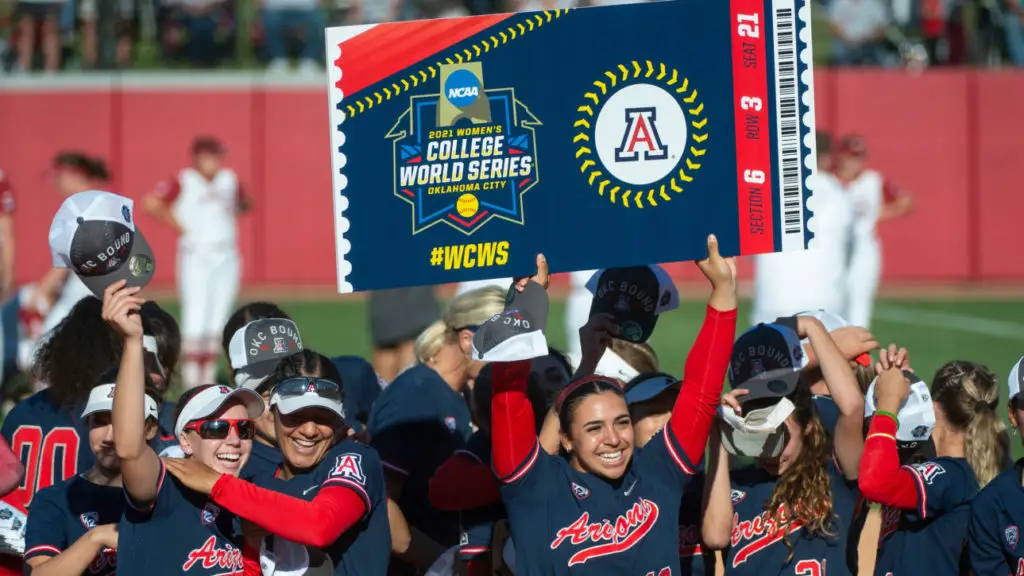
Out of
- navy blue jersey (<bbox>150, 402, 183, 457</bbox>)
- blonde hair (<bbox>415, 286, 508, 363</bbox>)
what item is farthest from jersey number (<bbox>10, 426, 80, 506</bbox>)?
blonde hair (<bbox>415, 286, 508, 363</bbox>)

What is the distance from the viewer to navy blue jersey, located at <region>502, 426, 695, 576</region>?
4.10m

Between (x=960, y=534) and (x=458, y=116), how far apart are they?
2.17 metres

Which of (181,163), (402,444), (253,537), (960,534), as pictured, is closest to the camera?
(253,537)

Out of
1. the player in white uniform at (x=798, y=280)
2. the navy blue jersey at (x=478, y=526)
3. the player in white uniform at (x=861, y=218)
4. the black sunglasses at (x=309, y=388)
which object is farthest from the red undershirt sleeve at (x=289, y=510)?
the player in white uniform at (x=861, y=218)

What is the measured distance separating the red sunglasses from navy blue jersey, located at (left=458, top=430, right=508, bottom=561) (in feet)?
3.54

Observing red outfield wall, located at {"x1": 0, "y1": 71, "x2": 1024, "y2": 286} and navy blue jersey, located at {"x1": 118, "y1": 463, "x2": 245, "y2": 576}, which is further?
red outfield wall, located at {"x1": 0, "y1": 71, "x2": 1024, "y2": 286}

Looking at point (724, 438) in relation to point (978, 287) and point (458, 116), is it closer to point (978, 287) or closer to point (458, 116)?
point (458, 116)

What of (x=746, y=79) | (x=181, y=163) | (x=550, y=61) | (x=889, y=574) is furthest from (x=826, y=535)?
(x=181, y=163)

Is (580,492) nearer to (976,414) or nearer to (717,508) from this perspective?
(717,508)

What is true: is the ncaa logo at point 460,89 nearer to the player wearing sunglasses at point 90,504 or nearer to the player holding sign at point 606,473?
the player holding sign at point 606,473

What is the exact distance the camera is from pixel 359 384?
231 inches

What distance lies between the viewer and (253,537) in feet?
13.7

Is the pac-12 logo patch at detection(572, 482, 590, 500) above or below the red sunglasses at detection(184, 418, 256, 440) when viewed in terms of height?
below

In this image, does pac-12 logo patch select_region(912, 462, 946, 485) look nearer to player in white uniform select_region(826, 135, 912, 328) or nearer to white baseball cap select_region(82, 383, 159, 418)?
white baseball cap select_region(82, 383, 159, 418)
